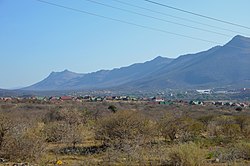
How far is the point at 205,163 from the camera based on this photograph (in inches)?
669

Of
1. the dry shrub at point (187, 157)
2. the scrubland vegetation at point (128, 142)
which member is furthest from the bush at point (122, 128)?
the dry shrub at point (187, 157)

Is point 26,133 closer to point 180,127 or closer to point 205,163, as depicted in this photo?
point 205,163

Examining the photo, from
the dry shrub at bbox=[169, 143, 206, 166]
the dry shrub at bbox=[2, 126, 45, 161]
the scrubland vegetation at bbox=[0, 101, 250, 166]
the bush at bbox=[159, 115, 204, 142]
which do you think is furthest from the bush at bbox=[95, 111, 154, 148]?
the dry shrub at bbox=[169, 143, 206, 166]

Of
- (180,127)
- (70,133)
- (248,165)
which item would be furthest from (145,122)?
(248,165)

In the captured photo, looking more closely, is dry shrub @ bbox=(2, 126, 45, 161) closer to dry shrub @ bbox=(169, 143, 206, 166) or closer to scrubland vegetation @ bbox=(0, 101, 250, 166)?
scrubland vegetation @ bbox=(0, 101, 250, 166)

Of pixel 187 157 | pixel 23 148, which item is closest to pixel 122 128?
pixel 23 148

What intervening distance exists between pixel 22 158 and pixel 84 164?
3.87 metres

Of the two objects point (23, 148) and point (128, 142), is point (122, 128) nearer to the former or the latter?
point (128, 142)

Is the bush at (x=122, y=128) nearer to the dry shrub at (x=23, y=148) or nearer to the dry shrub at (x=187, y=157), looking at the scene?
the dry shrub at (x=23, y=148)

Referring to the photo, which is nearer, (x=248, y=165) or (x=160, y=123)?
(x=248, y=165)

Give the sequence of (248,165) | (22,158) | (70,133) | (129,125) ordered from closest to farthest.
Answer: (248,165) < (22,158) < (129,125) < (70,133)

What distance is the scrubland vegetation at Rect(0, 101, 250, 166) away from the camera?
17.7m

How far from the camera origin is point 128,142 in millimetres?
22469

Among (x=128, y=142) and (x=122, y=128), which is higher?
(x=122, y=128)
